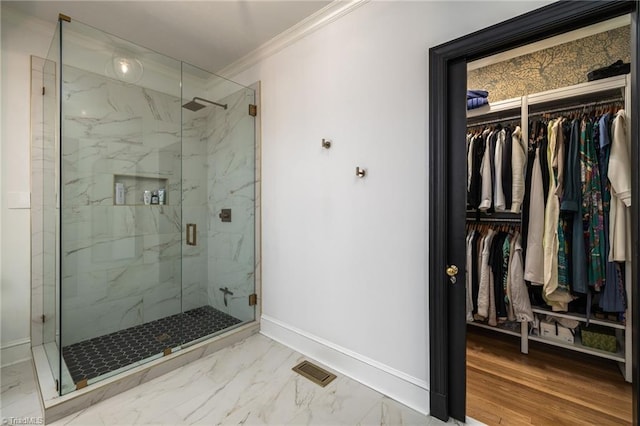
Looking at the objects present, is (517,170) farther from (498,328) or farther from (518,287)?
(498,328)

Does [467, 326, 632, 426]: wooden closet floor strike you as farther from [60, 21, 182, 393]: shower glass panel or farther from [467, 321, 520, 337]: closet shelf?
[60, 21, 182, 393]: shower glass panel

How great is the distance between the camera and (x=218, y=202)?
289 cm

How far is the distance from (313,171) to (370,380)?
5.01 feet

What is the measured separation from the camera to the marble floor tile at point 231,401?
1.58m

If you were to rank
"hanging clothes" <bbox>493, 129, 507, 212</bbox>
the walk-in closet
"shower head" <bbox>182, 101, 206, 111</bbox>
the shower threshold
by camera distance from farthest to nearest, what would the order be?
"shower head" <bbox>182, 101, 206, 111</bbox>, "hanging clothes" <bbox>493, 129, 507, 212</bbox>, the shower threshold, the walk-in closet

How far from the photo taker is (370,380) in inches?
73.8

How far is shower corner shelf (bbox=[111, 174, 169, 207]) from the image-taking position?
96.9 inches

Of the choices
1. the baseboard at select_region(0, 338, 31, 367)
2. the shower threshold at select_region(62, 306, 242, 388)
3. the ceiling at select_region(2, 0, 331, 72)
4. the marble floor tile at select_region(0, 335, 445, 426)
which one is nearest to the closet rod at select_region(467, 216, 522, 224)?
the marble floor tile at select_region(0, 335, 445, 426)

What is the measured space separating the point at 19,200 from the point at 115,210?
2.02 feet

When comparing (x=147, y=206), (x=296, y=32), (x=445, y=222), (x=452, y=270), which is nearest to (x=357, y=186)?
(x=445, y=222)

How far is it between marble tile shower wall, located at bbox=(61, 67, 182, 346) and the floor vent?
1395mm

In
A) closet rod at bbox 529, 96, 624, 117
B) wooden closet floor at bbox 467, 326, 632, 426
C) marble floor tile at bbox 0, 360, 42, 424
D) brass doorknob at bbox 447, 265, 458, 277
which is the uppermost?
closet rod at bbox 529, 96, 624, 117

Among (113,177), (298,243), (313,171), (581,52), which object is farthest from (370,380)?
(581,52)

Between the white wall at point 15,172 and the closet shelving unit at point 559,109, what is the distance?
3.68 m
